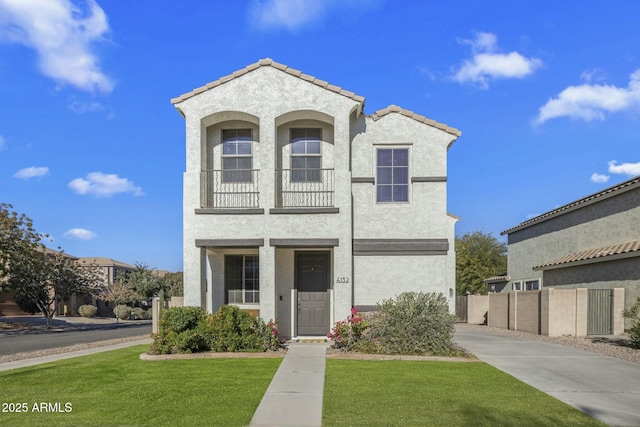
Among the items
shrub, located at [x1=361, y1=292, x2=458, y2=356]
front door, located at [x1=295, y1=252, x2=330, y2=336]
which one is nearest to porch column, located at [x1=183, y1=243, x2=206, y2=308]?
front door, located at [x1=295, y1=252, x2=330, y2=336]

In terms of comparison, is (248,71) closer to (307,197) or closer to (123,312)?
(307,197)

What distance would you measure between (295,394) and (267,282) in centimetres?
667

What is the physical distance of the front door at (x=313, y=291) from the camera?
16828 mm

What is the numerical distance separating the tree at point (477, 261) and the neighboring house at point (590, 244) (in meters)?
15.7

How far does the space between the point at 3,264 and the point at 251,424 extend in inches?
1042

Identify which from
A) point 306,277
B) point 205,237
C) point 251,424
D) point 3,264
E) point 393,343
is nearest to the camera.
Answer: point 251,424

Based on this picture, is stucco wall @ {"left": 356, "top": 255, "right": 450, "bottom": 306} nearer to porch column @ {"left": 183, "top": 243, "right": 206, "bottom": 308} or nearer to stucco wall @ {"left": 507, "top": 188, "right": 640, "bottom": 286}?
porch column @ {"left": 183, "top": 243, "right": 206, "bottom": 308}

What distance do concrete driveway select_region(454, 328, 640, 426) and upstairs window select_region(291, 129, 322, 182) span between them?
23.9ft

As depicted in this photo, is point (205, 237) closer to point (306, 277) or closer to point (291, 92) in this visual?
point (306, 277)

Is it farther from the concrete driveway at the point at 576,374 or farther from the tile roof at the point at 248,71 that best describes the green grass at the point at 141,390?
the tile roof at the point at 248,71

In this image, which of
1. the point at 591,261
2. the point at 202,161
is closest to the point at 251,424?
the point at 202,161

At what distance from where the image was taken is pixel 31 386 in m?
9.97

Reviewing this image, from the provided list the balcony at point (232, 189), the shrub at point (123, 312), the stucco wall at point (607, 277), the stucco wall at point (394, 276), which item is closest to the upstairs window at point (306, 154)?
the balcony at point (232, 189)

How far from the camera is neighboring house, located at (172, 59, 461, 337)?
15.7 meters
